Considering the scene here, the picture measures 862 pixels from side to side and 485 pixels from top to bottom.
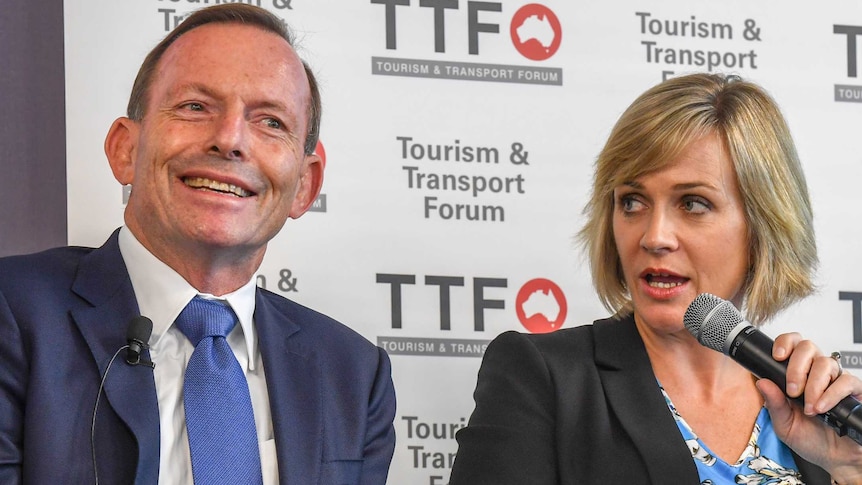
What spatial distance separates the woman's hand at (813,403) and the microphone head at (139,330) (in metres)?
1.08

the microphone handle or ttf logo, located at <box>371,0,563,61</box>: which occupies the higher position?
ttf logo, located at <box>371,0,563,61</box>

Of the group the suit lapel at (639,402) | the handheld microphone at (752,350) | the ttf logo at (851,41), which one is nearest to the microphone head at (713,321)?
the handheld microphone at (752,350)

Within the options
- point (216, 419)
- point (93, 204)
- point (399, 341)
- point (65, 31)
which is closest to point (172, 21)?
point (65, 31)

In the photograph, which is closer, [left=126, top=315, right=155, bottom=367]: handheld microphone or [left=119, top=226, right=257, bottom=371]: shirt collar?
[left=126, top=315, right=155, bottom=367]: handheld microphone

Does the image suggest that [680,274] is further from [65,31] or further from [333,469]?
[65,31]

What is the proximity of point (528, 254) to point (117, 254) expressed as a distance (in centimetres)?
120

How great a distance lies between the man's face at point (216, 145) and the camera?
2652 mm

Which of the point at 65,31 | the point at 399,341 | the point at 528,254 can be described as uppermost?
the point at 65,31

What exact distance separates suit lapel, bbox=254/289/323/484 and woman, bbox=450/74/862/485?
359mm

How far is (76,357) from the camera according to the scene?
2488 millimetres

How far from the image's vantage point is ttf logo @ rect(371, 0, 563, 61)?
11.6 feet

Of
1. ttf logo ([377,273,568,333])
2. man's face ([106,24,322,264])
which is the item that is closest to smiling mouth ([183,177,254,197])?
man's face ([106,24,322,264])

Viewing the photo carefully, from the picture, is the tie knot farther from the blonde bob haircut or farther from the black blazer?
the blonde bob haircut

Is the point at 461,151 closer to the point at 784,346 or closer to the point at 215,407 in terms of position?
the point at 215,407
